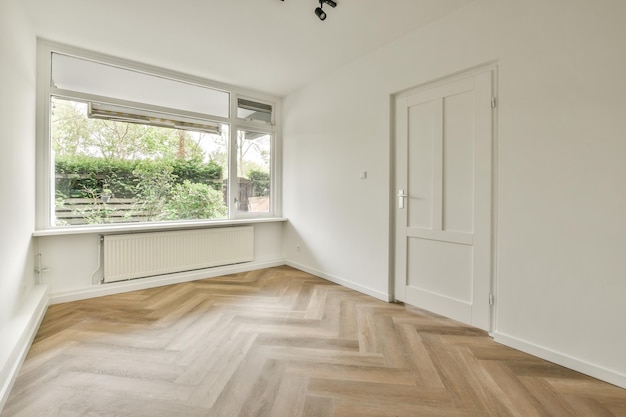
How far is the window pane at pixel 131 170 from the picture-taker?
341 centimetres

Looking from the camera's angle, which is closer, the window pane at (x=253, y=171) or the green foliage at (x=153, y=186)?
the green foliage at (x=153, y=186)

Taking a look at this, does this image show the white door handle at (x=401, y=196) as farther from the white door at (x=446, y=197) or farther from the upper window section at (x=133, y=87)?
the upper window section at (x=133, y=87)

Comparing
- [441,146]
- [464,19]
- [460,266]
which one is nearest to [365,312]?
[460,266]

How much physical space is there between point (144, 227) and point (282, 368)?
2.67 m

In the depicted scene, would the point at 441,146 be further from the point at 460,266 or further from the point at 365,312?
the point at 365,312

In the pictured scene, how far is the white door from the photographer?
2525 millimetres

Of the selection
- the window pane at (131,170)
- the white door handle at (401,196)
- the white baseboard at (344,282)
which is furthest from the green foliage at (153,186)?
the white door handle at (401,196)

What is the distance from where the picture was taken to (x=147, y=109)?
3879 mm

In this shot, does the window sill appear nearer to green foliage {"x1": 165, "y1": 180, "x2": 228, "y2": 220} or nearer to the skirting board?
green foliage {"x1": 165, "y1": 180, "x2": 228, "y2": 220}

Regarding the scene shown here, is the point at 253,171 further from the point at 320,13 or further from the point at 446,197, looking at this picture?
the point at 446,197

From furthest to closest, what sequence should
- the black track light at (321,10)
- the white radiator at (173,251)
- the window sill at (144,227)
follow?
the white radiator at (173,251), the window sill at (144,227), the black track light at (321,10)

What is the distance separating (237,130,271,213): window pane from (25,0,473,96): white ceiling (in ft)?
3.95

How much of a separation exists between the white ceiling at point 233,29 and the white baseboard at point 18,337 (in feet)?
8.74

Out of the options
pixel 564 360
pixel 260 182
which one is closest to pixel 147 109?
pixel 260 182
